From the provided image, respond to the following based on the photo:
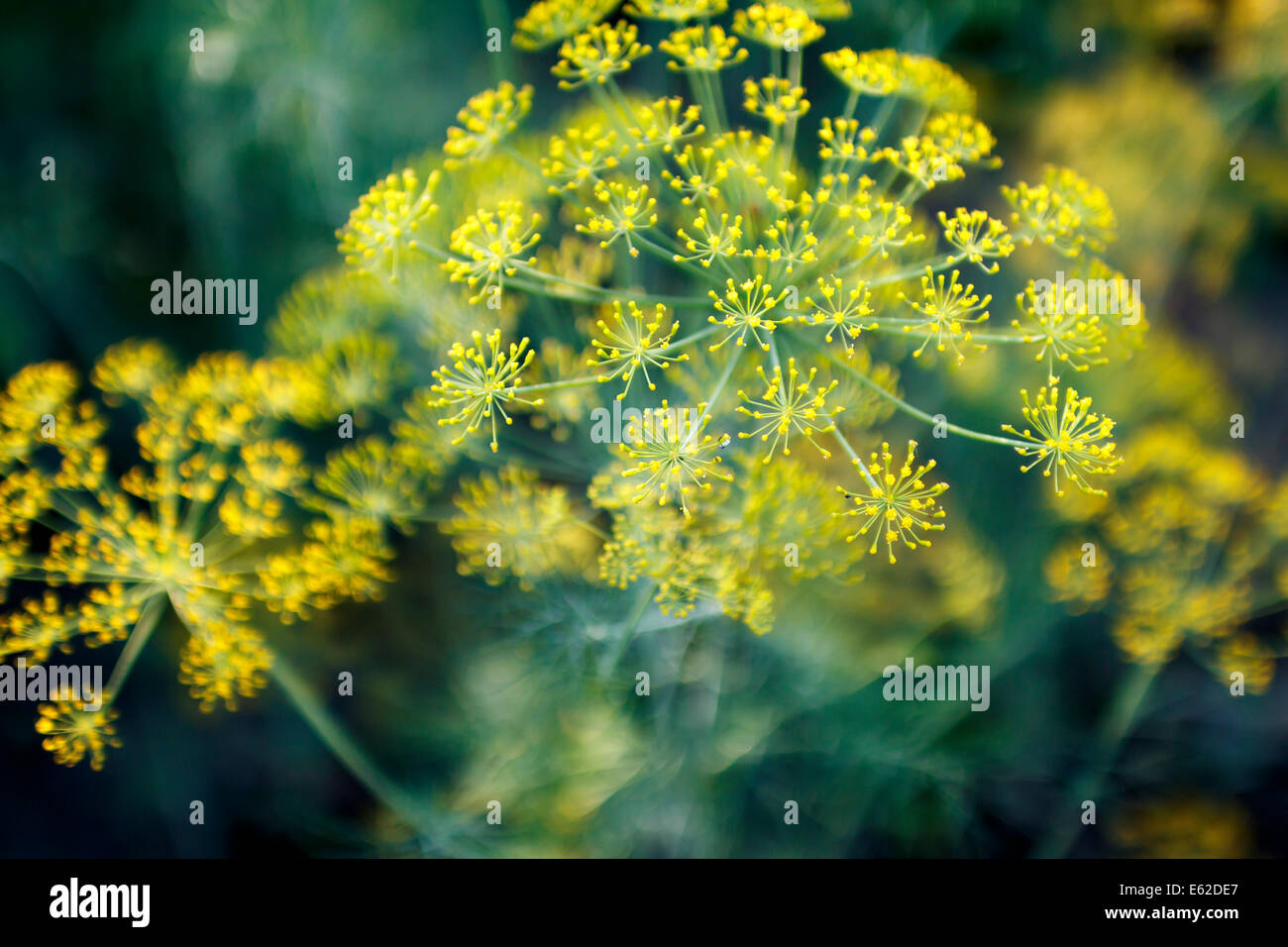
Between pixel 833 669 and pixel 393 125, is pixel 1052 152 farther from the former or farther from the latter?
pixel 393 125

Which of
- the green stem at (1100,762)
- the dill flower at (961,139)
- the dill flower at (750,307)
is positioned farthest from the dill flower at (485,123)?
the green stem at (1100,762)

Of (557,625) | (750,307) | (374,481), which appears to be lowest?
(557,625)

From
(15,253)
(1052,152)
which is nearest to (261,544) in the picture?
(15,253)

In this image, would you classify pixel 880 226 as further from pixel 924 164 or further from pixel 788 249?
pixel 788 249

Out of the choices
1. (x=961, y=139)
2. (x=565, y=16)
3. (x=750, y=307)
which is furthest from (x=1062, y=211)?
(x=565, y=16)

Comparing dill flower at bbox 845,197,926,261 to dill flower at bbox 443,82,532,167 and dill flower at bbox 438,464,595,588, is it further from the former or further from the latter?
dill flower at bbox 438,464,595,588

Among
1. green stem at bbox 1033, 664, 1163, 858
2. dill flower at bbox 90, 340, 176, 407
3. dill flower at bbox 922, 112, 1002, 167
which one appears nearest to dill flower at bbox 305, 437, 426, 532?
dill flower at bbox 90, 340, 176, 407

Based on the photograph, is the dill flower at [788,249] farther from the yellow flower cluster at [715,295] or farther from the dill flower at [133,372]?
the dill flower at [133,372]
